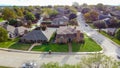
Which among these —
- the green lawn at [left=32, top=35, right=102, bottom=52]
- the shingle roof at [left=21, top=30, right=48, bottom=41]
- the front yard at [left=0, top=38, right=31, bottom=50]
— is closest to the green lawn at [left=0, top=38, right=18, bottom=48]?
the front yard at [left=0, top=38, right=31, bottom=50]

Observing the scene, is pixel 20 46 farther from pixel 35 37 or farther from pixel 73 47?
pixel 73 47

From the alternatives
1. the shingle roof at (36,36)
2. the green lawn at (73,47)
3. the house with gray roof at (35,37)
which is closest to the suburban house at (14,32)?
the house with gray roof at (35,37)

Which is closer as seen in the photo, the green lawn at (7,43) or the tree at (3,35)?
the green lawn at (7,43)

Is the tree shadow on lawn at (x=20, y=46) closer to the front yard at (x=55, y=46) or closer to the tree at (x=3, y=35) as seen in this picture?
the front yard at (x=55, y=46)

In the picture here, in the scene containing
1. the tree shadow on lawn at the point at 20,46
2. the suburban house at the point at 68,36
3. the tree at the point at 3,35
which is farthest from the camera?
the suburban house at the point at 68,36

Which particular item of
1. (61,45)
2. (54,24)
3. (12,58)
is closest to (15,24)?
(54,24)

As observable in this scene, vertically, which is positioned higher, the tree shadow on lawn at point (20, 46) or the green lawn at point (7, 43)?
the green lawn at point (7, 43)

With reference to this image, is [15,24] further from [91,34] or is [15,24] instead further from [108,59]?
[108,59]

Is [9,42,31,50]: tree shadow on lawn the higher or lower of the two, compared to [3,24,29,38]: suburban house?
lower

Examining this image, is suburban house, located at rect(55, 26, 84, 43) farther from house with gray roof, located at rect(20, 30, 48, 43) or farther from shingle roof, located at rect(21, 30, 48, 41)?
shingle roof, located at rect(21, 30, 48, 41)

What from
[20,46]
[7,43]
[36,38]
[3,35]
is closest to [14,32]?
[3,35]

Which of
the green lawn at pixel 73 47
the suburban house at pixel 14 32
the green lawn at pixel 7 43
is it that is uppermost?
the suburban house at pixel 14 32

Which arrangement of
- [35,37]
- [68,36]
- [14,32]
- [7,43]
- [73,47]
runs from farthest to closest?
[14,32] → [68,36] → [35,37] → [7,43] → [73,47]
